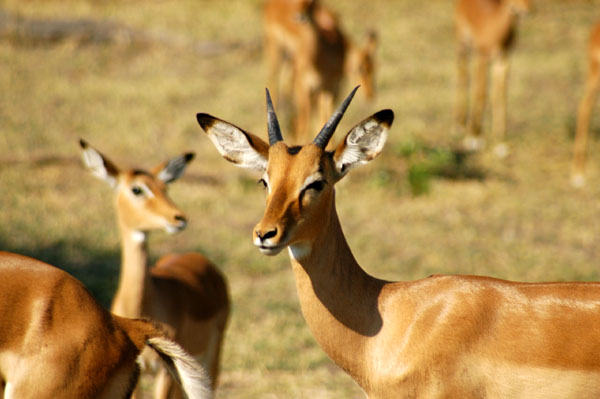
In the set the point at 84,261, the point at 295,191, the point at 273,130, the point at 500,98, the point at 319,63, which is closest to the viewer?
the point at 295,191

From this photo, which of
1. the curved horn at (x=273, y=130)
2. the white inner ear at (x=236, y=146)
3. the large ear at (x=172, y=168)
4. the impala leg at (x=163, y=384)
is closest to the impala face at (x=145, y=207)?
the large ear at (x=172, y=168)

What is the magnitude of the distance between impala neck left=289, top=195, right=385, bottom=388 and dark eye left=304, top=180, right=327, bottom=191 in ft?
0.48

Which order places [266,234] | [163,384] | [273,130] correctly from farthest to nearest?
[163,384] < [273,130] < [266,234]

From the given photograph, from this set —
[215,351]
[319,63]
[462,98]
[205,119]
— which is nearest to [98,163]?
[215,351]

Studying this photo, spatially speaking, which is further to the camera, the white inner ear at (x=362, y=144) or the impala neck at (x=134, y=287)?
the impala neck at (x=134, y=287)

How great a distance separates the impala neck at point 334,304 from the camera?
10.7 ft

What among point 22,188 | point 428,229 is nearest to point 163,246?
point 22,188

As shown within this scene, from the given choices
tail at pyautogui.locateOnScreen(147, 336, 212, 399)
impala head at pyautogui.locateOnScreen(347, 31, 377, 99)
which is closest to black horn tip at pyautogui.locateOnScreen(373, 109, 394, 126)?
tail at pyautogui.locateOnScreen(147, 336, 212, 399)

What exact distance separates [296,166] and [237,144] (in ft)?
1.17

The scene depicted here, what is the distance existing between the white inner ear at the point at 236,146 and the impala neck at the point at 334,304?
0.34m

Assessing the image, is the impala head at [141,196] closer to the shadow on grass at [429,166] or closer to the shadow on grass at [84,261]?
the shadow on grass at [84,261]

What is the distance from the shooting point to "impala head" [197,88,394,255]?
301cm

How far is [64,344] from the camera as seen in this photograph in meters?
3.01

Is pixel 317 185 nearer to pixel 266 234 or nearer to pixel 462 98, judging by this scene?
pixel 266 234
